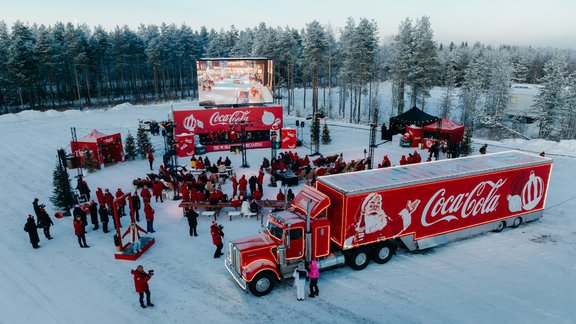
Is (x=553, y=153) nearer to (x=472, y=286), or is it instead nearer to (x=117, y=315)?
(x=472, y=286)

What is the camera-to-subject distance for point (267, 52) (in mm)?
55281

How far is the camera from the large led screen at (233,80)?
30.7m

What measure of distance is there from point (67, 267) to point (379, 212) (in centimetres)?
1032

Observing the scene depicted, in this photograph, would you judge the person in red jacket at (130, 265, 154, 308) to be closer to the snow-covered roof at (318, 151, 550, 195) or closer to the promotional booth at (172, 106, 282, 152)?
the snow-covered roof at (318, 151, 550, 195)

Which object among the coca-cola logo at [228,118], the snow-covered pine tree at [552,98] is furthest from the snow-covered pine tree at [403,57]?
the coca-cola logo at [228,118]

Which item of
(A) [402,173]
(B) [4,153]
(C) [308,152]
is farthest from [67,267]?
(B) [4,153]

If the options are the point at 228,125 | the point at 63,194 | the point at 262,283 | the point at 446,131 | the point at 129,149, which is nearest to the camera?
the point at 262,283

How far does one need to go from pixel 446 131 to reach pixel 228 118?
54.5 feet

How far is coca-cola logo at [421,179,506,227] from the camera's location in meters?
12.6

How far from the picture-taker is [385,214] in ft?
38.6

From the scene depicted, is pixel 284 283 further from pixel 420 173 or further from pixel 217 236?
pixel 420 173

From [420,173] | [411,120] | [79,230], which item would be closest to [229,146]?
[411,120]

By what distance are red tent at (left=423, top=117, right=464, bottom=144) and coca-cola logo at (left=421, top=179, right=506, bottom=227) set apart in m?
14.7

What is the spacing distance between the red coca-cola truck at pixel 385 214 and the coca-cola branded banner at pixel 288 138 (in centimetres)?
1589
